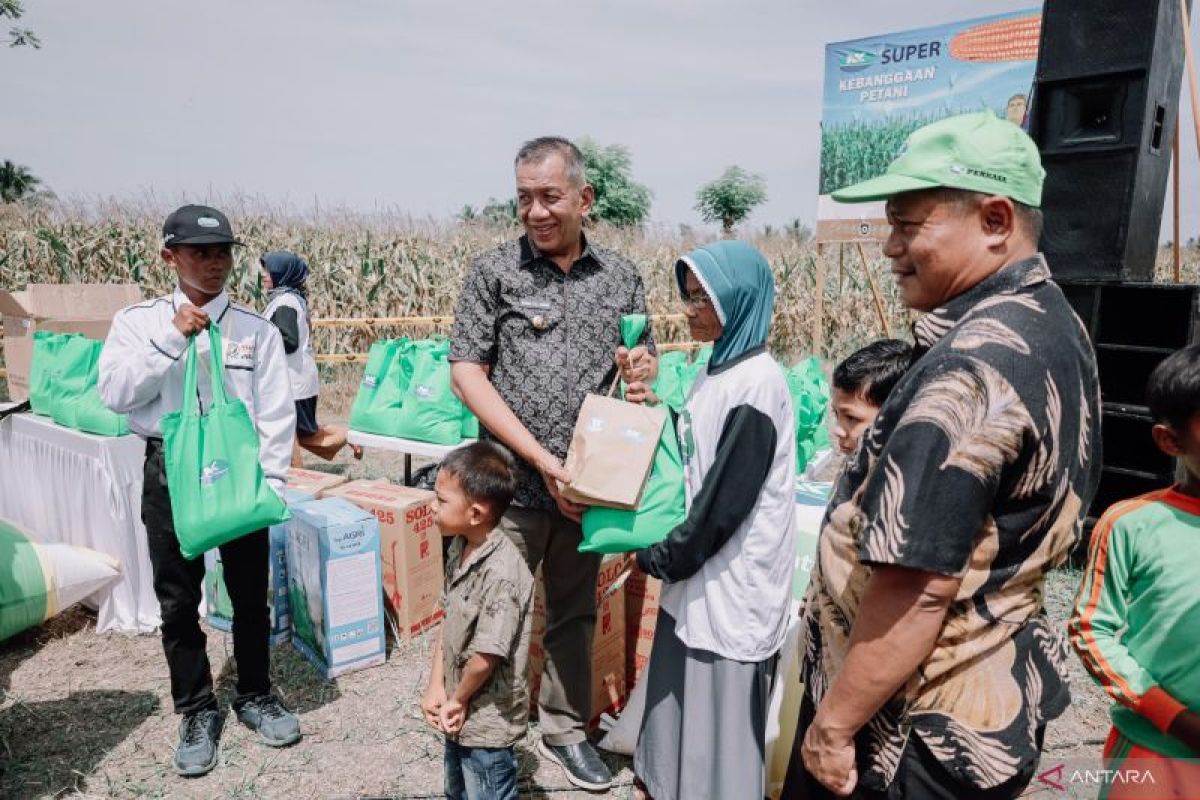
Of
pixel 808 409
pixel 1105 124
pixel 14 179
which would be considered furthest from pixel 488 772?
pixel 14 179

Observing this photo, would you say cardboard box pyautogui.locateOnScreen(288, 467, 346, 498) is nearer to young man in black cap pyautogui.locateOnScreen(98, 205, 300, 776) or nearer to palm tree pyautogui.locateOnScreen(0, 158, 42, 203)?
young man in black cap pyautogui.locateOnScreen(98, 205, 300, 776)

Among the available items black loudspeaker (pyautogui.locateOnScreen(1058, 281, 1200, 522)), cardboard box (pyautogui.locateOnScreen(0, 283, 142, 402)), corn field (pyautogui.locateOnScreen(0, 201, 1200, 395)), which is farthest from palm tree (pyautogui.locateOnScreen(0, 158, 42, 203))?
black loudspeaker (pyautogui.locateOnScreen(1058, 281, 1200, 522))

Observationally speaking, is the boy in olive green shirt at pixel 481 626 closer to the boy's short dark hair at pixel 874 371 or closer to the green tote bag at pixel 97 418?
the boy's short dark hair at pixel 874 371

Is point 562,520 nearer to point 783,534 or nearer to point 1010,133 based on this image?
point 783,534

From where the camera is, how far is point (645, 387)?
2.45m

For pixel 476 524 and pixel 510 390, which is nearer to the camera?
pixel 476 524

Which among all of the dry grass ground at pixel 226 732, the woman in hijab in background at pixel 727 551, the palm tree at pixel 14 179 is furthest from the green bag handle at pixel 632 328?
the palm tree at pixel 14 179

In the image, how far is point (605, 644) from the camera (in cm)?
311

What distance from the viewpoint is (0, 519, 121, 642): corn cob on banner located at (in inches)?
133

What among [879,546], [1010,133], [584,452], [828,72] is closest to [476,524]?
[584,452]

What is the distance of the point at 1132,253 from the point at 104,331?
647cm

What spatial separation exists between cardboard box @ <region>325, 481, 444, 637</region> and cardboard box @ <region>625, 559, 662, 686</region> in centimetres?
125

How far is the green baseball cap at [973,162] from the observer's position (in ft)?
3.92

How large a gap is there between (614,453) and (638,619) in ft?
4.93
